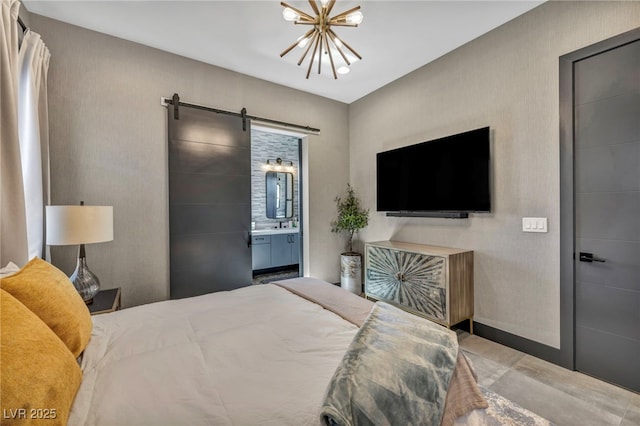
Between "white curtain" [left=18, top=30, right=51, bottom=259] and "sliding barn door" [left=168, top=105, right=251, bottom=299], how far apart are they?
3.12ft

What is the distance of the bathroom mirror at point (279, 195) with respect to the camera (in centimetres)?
531

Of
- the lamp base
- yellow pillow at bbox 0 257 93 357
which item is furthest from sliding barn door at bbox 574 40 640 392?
the lamp base

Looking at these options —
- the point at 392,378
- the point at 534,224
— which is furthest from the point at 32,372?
the point at 534,224

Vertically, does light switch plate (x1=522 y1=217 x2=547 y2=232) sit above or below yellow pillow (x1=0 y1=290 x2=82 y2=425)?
above

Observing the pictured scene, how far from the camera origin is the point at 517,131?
2336 millimetres

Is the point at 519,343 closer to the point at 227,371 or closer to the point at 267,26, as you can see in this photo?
the point at 227,371

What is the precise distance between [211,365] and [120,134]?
2529 mm

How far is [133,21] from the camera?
236 cm

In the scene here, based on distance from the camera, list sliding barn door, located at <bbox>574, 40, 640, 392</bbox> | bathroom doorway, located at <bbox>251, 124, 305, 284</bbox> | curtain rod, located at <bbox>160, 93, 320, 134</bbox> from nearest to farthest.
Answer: sliding barn door, located at <bbox>574, 40, 640, 392</bbox> → curtain rod, located at <bbox>160, 93, 320, 134</bbox> → bathroom doorway, located at <bbox>251, 124, 305, 284</bbox>

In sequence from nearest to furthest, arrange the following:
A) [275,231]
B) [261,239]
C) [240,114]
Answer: [240,114] → [261,239] → [275,231]

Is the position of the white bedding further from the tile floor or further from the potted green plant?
the potted green plant

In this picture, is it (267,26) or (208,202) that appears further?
(208,202)

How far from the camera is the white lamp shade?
1.79m

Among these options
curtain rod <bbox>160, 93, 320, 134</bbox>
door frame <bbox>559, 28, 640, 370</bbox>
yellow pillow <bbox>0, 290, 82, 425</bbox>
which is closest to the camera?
yellow pillow <bbox>0, 290, 82, 425</bbox>
